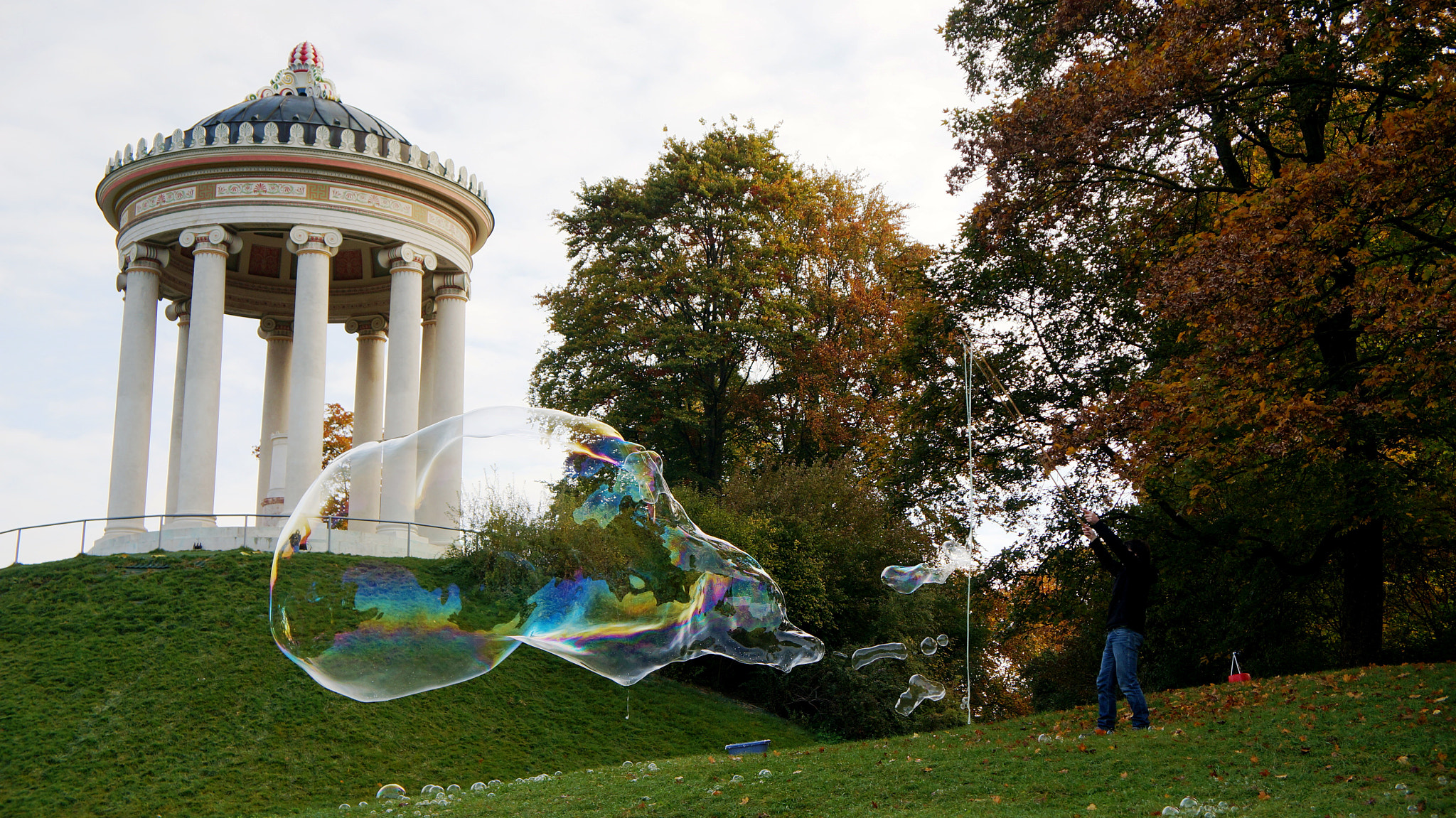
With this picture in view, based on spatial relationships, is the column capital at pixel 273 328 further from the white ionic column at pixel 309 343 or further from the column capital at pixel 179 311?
the white ionic column at pixel 309 343

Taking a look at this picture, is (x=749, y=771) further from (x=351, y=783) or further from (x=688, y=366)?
(x=688, y=366)

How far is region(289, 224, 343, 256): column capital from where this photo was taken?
3178 centimetres

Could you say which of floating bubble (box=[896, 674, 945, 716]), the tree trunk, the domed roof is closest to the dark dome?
the domed roof

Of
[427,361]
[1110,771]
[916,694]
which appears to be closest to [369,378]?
[427,361]

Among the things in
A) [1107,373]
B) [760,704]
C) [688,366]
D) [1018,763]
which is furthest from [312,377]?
[1018,763]

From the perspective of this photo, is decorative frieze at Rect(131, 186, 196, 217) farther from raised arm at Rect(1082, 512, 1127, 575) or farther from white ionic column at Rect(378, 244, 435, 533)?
raised arm at Rect(1082, 512, 1127, 575)

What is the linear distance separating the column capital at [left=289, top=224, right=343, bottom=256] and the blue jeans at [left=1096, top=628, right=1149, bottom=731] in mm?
25921

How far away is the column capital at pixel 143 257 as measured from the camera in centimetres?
3288

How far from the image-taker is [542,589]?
10.9m

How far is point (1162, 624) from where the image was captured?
2330 cm

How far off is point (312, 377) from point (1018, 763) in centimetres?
2478

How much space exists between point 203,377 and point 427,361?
782 centimetres

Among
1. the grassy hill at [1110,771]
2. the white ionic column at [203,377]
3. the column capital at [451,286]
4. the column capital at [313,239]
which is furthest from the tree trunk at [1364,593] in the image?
the white ionic column at [203,377]

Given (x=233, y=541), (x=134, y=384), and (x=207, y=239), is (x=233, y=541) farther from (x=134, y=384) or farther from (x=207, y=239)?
(x=207, y=239)
